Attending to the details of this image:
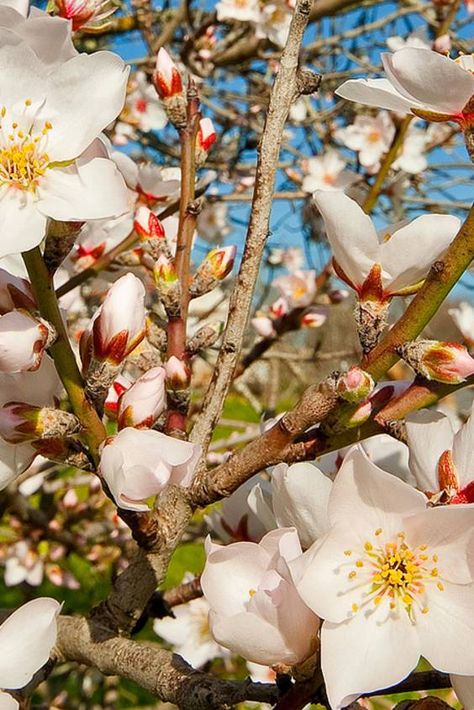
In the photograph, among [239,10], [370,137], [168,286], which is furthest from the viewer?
[370,137]

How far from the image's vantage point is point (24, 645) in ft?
2.62

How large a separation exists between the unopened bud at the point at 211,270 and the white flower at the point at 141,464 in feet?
1.20

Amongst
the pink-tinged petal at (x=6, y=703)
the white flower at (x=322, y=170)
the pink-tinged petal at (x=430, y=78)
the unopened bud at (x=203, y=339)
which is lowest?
the white flower at (x=322, y=170)

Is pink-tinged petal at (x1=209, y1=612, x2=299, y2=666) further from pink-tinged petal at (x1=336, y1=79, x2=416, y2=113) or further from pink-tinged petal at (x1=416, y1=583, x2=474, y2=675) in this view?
pink-tinged petal at (x1=336, y1=79, x2=416, y2=113)

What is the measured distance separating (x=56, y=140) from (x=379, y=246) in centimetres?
37

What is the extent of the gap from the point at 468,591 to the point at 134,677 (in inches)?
15.9

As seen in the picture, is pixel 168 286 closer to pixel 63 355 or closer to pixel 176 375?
pixel 176 375

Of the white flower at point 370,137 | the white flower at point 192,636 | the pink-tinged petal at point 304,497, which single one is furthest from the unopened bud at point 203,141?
the white flower at point 370,137

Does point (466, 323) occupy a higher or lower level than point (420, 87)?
lower

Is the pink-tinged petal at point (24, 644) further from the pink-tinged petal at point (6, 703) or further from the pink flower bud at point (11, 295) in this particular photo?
the pink flower bud at point (11, 295)

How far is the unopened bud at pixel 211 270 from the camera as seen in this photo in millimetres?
1091

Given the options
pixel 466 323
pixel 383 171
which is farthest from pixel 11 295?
pixel 383 171

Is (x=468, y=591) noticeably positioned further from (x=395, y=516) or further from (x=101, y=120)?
(x=101, y=120)

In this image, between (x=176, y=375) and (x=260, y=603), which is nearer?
(x=260, y=603)
